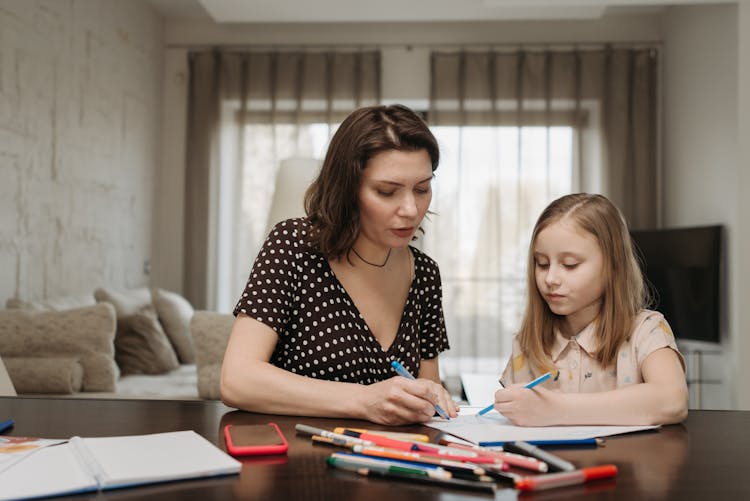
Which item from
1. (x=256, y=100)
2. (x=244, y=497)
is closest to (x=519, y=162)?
(x=256, y=100)

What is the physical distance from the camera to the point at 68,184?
3.91m

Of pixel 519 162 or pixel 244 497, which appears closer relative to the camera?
pixel 244 497

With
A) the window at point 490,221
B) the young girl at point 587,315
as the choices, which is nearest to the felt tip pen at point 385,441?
the young girl at point 587,315

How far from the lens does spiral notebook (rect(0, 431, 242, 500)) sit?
0.69 m

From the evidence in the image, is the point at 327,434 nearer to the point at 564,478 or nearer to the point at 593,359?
the point at 564,478

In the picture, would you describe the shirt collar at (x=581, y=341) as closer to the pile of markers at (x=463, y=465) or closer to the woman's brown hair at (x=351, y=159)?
the woman's brown hair at (x=351, y=159)

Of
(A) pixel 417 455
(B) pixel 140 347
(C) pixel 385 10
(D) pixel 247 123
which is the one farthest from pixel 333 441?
(D) pixel 247 123

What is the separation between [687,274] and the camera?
13.9 feet

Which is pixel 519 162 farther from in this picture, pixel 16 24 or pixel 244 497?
pixel 244 497

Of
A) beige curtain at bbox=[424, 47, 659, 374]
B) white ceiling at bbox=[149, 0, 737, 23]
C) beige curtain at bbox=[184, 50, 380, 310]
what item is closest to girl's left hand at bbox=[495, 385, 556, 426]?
white ceiling at bbox=[149, 0, 737, 23]

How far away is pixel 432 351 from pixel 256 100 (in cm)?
418

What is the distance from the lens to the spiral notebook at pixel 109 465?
2.26 feet

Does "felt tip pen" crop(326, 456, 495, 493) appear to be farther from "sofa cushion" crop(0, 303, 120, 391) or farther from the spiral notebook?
"sofa cushion" crop(0, 303, 120, 391)

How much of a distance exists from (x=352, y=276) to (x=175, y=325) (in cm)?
304
